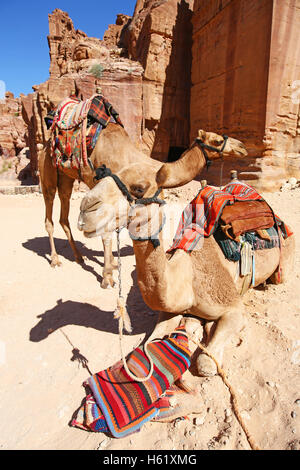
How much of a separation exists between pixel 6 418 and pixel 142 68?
40.7 feet

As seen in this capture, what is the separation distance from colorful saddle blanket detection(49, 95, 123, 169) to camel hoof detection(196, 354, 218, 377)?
2.55 m

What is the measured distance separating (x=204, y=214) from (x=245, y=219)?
15.8 inches

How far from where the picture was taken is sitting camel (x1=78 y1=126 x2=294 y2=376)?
1312 mm

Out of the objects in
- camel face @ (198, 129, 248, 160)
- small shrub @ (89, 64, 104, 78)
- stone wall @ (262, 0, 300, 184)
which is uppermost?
small shrub @ (89, 64, 104, 78)

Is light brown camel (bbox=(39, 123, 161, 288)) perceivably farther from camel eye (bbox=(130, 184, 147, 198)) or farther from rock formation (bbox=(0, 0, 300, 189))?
rock formation (bbox=(0, 0, 300, 189))

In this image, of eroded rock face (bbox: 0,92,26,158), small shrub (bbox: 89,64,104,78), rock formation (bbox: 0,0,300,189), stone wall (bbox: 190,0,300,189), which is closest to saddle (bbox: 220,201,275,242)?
rock formation (bbox: 0,0,300,189)

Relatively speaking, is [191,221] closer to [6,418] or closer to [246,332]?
[246,332]

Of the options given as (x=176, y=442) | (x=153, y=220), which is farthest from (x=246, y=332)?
(x=153, y=220)

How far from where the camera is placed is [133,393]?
1.70 metres

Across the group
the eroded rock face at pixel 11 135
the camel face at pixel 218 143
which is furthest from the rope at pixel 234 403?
the eroded rock face at pixel 11 135

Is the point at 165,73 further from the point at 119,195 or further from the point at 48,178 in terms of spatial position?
A: the point at 119,195

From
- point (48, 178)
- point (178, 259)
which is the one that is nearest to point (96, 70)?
point (48, 178)

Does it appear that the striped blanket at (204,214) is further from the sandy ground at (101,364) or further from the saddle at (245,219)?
the sandy ground at (101,364)
